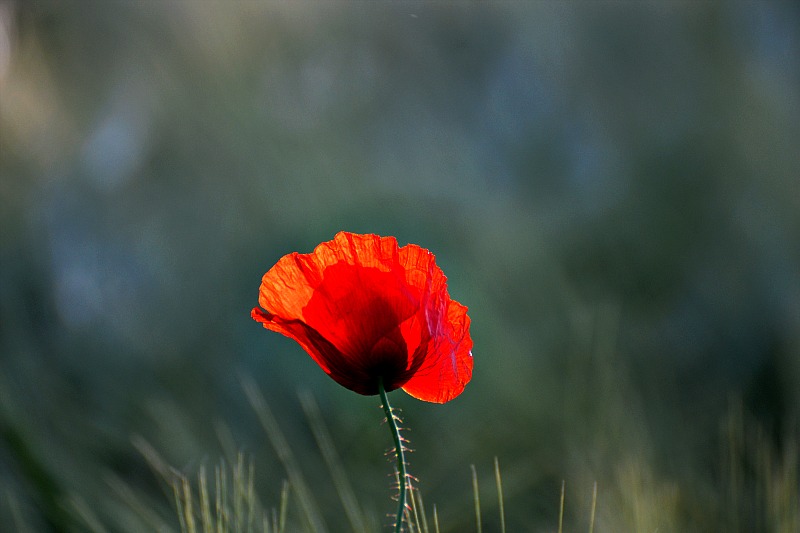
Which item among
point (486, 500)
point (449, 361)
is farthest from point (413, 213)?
point (449, 361)

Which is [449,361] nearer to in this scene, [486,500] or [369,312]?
[369,312]

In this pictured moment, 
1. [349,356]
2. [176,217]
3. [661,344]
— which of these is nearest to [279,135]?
[176,217]

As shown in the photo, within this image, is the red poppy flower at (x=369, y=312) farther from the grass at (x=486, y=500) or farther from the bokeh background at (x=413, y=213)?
the bokeh background at (x=413, y=213)

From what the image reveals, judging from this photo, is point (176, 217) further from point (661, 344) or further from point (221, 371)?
point (661, 344)

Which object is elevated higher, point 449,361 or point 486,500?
point 486,500

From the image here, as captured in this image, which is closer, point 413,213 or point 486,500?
point 486,500

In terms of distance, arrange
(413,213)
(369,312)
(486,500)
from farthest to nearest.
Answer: (413,213), (486,500), (369,312)
